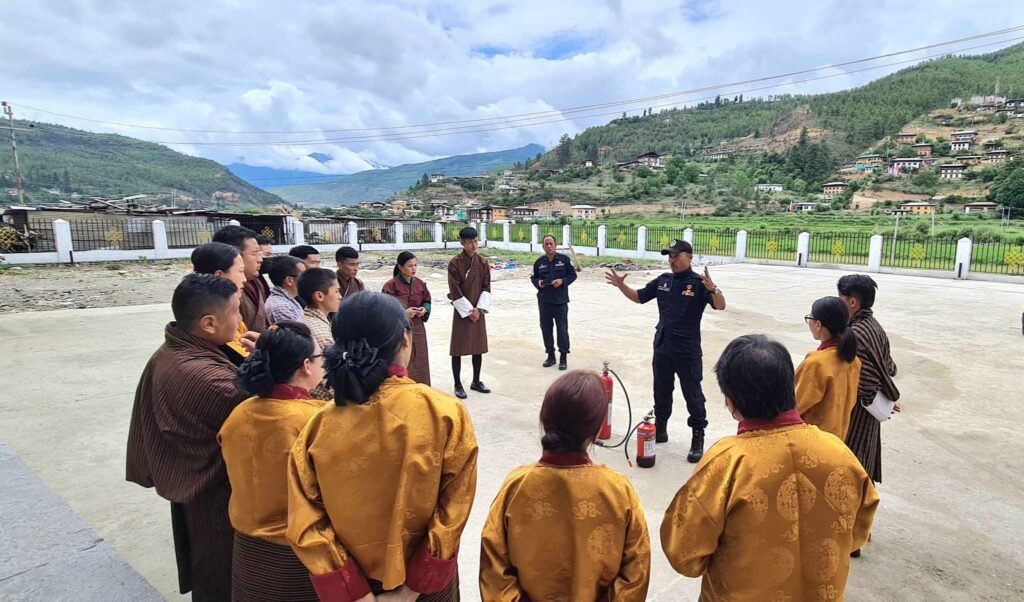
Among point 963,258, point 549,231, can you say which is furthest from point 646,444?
point 549,231

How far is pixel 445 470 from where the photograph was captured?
1445mm

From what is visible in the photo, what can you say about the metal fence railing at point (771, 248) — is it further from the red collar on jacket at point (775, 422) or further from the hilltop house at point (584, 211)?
the hilltop house at point (584, 211)

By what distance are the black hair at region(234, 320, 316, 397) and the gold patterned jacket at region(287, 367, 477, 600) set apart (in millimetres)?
250

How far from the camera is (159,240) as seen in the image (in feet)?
73.1

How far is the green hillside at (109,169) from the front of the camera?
224ft

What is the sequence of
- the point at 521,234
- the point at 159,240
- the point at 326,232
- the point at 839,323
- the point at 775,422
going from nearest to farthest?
the point at 775,422, the point at 839,323, the point at 159,240, the point at 326,232, the point at 521,234

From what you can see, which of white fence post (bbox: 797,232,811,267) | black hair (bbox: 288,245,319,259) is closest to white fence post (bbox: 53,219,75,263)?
black hair (bbox: 288,245,319,259)

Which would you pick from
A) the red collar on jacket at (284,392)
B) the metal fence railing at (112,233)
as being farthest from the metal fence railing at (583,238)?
the red collar on jacket at (284,392)

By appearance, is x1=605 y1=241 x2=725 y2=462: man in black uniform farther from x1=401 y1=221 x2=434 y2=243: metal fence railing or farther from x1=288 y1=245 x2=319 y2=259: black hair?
x1=401 y1=221 x2=434 y2=243: metal fence railing

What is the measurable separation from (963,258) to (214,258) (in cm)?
2058

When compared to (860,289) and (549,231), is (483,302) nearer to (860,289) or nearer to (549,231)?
(860,289)

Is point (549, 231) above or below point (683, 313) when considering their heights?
above

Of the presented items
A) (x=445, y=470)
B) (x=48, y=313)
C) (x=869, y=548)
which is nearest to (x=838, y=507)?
(x=445, y=470)

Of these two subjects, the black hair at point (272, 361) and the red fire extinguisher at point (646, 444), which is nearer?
the black hair at point (272, 361)
